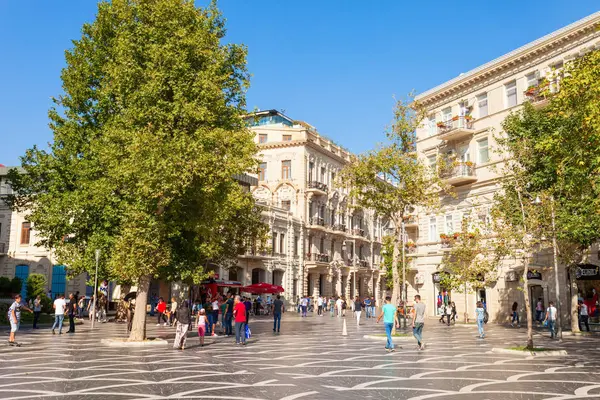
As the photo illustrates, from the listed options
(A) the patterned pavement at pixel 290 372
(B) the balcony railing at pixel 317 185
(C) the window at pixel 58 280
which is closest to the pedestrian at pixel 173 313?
(A) the patterned pavement at pixel 290 372

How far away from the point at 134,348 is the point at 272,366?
6.88 m

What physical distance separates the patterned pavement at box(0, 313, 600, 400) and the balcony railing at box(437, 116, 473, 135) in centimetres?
A: 2012

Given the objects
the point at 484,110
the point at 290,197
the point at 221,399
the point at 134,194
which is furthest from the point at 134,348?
the point at 290,197

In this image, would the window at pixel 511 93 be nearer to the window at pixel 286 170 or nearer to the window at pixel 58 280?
the window at pixel 286 170

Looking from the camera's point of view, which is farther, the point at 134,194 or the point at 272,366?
the point at 134,194

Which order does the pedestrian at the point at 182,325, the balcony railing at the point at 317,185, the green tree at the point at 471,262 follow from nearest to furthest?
the pedestrian at the point at 182,325
the green tree at the point at 471,262
the balcony railing at the point at 317,185

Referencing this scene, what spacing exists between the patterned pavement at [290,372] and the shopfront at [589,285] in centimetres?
1160

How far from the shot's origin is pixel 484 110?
128 feet

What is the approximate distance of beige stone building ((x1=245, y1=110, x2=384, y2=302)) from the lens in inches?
2375

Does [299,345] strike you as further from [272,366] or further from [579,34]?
[579,34]

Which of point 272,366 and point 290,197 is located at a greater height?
point 290,197

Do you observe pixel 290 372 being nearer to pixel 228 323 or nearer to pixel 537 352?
pixel 537 352

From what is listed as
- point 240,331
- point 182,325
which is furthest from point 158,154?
point 240,331

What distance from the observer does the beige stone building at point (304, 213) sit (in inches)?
2375
